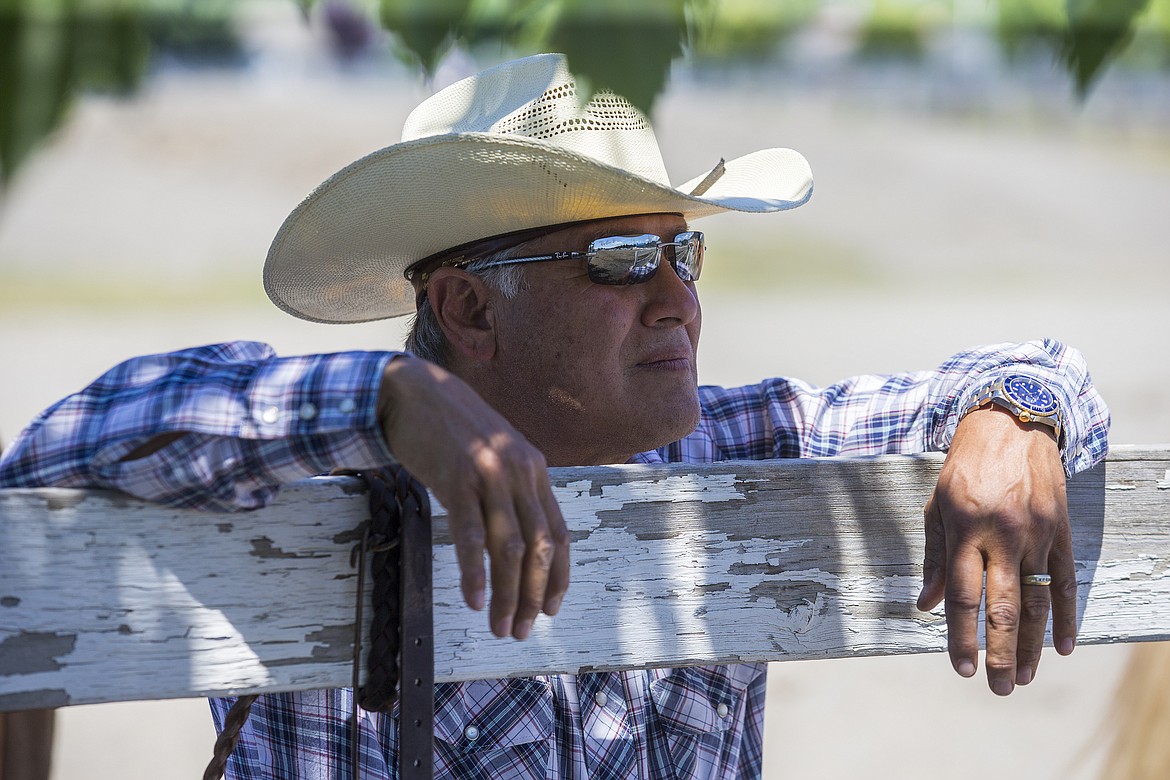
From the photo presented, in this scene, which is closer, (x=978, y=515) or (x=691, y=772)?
(x=978, y=515)

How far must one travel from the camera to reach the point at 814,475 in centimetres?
152

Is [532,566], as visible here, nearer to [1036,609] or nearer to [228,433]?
[228,433]

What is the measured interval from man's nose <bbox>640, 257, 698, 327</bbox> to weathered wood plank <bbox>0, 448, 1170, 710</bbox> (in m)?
0.59

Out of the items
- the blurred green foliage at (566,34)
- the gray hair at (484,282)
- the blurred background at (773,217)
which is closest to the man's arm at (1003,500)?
the blurred background at (773,217)

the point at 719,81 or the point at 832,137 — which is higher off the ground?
the point at 832,137

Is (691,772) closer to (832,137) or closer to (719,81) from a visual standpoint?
(719,81)

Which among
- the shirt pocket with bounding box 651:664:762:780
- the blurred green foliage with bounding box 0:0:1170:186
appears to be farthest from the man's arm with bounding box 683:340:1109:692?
the blurred green foliage with bounding box 0:0:1170:186

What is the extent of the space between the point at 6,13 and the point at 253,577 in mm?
750

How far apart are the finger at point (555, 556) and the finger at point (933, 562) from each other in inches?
23.9

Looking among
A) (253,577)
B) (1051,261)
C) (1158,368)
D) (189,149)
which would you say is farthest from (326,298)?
(189,149)

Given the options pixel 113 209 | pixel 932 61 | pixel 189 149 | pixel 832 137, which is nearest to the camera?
pixel 932 61

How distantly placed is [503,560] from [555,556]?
6 centimetres

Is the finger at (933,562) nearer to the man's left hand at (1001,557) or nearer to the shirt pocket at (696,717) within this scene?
the man's left hand at (1001,557)

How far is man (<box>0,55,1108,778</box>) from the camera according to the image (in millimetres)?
1257
